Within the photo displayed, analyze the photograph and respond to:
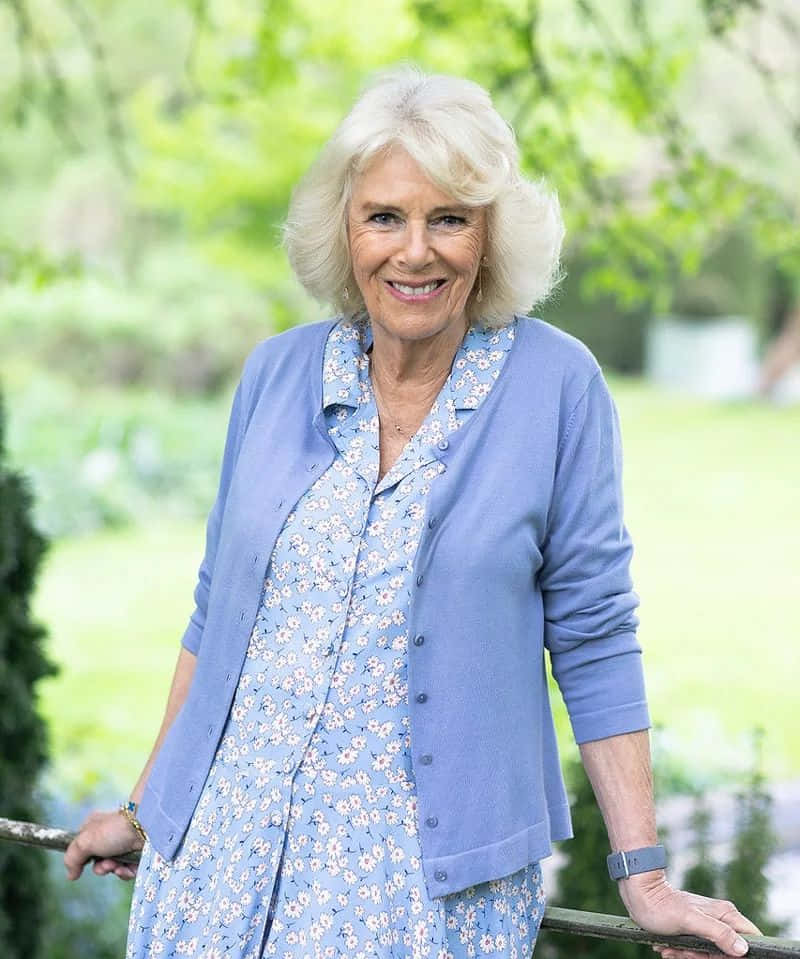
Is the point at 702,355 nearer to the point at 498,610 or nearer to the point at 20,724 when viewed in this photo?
the point at 20,724

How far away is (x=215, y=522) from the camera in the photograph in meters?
2.01

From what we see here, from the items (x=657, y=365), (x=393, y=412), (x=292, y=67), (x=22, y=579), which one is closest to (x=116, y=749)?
(x=292, y=67)

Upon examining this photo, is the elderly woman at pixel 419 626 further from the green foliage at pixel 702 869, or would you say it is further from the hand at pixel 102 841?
the green foliage at pixel 702 869

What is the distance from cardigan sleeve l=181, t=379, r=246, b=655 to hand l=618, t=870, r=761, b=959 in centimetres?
67

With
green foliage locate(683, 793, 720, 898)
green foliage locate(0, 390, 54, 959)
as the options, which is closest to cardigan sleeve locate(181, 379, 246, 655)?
green foliage locate(0, 390, 54, 959)

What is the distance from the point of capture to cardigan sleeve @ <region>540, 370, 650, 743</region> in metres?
1.76

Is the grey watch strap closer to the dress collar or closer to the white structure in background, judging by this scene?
the dress collar

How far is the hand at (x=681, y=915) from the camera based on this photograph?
1.64m

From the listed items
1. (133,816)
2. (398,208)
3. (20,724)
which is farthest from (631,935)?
(20,724)

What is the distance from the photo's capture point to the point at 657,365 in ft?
69.7

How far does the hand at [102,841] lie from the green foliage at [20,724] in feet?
4.96

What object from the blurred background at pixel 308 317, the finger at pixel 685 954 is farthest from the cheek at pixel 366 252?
the finger at pixel 685 954

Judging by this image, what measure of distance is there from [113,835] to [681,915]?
0.78 meters

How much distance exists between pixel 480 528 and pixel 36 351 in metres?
16.2
